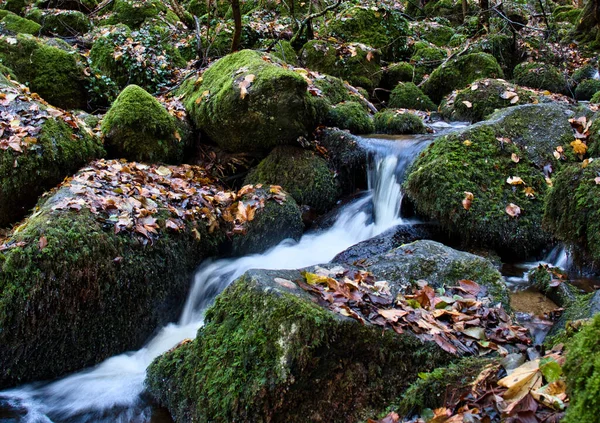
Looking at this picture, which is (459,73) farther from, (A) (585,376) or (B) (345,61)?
(A) (585,376)

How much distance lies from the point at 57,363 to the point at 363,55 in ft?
31.0

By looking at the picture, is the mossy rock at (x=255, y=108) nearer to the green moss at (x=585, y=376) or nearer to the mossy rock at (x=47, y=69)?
the mossy rock at (x=47, y=69)

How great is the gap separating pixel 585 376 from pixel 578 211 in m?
3.01

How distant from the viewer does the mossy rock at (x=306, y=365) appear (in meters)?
2.53

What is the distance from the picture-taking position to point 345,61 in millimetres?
10852

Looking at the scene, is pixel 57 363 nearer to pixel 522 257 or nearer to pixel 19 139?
pixel 19 139

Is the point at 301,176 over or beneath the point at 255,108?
beneath

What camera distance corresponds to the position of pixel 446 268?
11.4 ft

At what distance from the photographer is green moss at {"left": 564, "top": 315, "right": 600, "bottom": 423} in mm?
1333

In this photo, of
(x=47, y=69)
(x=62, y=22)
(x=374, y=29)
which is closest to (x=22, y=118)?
(x=47, y=69)

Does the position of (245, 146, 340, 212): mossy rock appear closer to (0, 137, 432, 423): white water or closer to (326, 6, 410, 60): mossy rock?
(0, 137, 432, 423): white water

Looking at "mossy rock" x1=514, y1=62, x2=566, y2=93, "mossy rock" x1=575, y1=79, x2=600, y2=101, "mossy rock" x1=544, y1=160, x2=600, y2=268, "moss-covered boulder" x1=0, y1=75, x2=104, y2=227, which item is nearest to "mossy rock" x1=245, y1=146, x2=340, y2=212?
"moss-covered boulder" x1=0, y1=75, x2=104, y2=227

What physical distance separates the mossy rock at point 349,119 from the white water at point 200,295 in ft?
2.25

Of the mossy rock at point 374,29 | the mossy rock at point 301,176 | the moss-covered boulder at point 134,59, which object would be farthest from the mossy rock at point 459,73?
the moss-covered boulder at point 134,59
